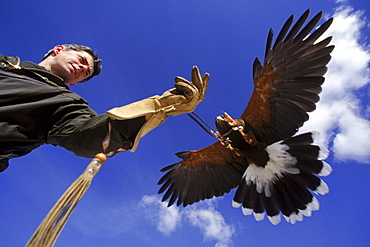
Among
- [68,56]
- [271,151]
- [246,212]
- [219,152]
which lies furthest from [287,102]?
[68,56]

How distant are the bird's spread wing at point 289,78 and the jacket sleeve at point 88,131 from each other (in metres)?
2.94

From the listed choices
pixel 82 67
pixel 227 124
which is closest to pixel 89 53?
pixel 82 67

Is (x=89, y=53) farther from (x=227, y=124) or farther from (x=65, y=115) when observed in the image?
(x=227, y=124)

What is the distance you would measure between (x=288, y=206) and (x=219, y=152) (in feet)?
4.71

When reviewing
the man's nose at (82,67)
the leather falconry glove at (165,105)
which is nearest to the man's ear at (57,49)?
the man's nose at (82,67)

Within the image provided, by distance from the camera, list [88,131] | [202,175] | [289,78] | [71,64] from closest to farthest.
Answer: [88,131], [71,64], [289,78], [202,175]

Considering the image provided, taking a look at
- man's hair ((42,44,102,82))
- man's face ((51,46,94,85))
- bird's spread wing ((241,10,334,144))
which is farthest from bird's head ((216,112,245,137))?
man's face ((51,46,94,85))

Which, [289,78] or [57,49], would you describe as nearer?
[57,49]

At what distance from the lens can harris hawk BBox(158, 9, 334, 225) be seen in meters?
3.32

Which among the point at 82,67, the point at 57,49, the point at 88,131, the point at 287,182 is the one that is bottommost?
the point at 287,182

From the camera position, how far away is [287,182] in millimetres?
3893

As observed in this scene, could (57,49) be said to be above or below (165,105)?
above

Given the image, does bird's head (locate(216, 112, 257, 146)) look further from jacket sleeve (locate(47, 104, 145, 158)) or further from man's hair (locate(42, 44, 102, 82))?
jacket sleeve (locate(47, 104, 145, 158))

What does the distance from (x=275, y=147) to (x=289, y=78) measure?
1.15 meters
